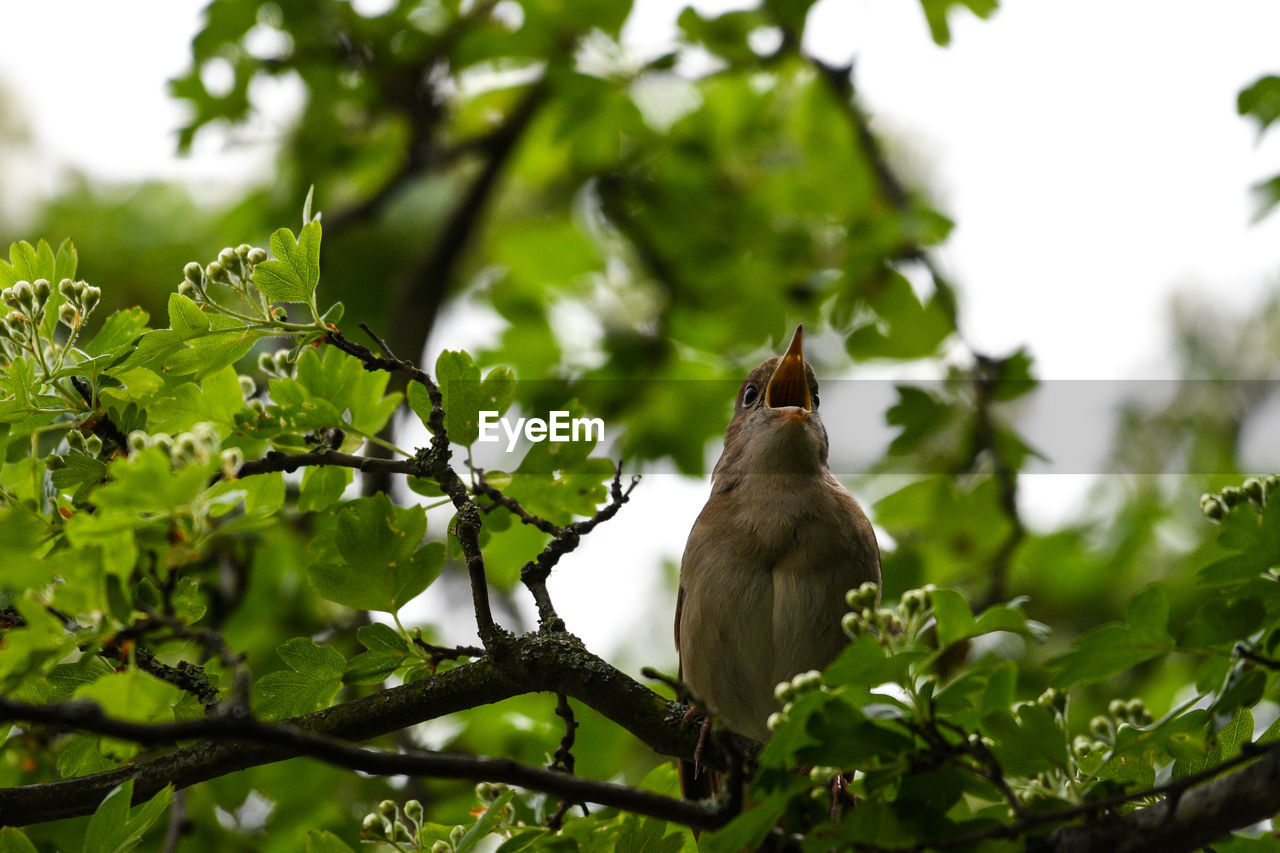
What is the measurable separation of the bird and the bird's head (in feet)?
0.04

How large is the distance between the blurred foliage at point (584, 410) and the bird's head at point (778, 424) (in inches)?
15.5

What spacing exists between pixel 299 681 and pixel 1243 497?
2.03 meters

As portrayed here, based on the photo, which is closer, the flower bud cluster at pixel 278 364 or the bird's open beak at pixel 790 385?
the flower bud cluster at pixel 278 364

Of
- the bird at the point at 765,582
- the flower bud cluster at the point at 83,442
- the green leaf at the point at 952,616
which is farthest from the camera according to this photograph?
the bird at the point at 765,582

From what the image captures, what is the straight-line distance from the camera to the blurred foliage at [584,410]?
1.90 metres

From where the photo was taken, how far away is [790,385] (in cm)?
471

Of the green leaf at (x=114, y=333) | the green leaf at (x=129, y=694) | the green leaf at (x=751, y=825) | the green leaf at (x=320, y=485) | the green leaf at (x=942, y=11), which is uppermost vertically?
the green leaf at (x=942, y=11)

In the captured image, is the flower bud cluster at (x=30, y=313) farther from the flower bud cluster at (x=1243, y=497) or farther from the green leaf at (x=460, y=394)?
the flower bud cluster at (x=1243, y=497)

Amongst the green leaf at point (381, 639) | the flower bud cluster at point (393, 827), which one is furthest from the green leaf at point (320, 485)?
the flower bud cluster at point (393, 827)

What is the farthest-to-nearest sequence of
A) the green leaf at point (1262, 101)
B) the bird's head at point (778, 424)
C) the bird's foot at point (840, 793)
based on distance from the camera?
the bird's head at point (778, 424)
the green leaf at point (1262, 101)
the bird's foot at point (840, 793)

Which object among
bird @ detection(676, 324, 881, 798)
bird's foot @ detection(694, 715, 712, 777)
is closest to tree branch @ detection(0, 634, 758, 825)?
bird's foot @ detection(694, 715, 712, 777)

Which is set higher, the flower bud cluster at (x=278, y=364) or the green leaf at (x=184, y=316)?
the flower bud cluster at (x=278, y=364)

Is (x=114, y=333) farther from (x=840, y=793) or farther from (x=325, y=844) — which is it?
(x=840, y=793)

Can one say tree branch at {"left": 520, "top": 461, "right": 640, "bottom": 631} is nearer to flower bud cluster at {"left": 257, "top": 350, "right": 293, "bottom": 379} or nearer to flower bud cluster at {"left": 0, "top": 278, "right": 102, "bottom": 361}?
flower bud cluster at {"left": 257, "top": 350, "right": 293, "bottom": 379}
